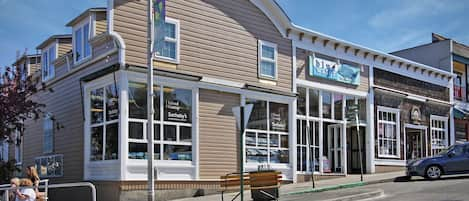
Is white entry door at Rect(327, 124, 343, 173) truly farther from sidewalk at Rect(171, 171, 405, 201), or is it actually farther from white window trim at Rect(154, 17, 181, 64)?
white window trim at Rect(154, 17, 181, 64)

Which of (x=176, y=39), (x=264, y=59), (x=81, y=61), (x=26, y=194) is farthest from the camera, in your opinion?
(x=264, y=59)

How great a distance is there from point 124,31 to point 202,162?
4867mm

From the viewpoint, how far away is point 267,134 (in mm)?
20312

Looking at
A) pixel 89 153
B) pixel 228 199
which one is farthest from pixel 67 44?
pixel 228 199

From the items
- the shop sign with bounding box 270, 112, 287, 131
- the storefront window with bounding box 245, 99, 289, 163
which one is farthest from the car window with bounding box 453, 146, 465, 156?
the shop sign with bounding box 270, 112, 287, 131

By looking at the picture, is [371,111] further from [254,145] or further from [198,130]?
[198,130]

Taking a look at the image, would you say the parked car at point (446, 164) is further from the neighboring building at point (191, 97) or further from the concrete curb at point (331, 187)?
the neighboring building at point (191, 97)

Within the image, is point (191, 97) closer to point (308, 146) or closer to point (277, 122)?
point (277, 122)

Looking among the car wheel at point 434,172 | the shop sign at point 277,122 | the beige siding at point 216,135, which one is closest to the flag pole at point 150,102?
the beige siding at point 216,135

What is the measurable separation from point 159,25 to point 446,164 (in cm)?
1287

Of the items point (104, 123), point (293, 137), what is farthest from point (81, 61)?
point (293, 137)

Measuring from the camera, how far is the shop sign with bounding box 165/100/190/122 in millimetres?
17391

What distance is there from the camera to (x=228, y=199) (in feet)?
55.0

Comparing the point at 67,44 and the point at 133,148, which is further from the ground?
the point at 67,44
